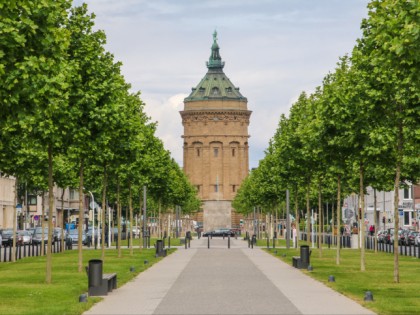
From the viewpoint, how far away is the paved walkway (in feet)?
73.0

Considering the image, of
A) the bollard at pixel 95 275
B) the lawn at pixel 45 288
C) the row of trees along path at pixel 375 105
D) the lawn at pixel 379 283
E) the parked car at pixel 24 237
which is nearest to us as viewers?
the row of trees along path at pixel 375 105

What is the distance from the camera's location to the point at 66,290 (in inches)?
1096

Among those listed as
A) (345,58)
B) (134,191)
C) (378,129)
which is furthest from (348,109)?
(134,191)

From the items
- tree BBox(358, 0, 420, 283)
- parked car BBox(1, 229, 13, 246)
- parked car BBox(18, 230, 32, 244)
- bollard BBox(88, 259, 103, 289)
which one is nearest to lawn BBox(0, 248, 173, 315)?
bollard BBox(88, 259, 103, 289)

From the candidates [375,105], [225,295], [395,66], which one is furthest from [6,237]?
[395,66]

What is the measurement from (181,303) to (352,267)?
18627 millimetres

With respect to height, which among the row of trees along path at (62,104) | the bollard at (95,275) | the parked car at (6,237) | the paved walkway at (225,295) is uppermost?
the row of trees along path at (62,104)

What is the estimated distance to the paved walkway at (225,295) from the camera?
2225cm

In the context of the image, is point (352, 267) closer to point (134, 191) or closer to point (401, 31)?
point (401, 31)

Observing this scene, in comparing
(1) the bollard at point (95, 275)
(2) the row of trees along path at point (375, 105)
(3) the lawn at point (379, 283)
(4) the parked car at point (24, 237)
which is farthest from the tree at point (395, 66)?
(4) the parked car at point (24, 237)

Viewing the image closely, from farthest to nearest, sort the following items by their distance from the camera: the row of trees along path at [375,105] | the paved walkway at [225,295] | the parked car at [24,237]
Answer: the parked car at [24,237] < the paved walkway at [225,295] < the row of trees along path at [375,105]

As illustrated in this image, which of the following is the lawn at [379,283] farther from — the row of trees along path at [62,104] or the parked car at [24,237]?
the parked car at [24,237]

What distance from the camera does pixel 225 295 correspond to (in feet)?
86.9

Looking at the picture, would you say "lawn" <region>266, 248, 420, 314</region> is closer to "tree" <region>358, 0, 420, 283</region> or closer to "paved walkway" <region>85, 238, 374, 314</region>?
"paved walkway" <region>85, 238, 374, 314</region>
